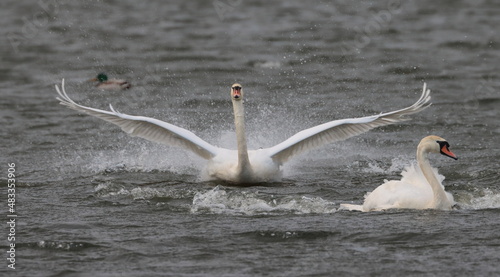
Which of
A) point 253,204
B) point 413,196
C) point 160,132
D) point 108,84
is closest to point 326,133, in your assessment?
point 160,132

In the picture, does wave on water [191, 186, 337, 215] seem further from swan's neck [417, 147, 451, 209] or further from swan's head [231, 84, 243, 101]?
swan's head [231, 84, 243, 101]

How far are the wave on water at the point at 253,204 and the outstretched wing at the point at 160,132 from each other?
4.64 feet

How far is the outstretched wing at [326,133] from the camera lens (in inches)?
528

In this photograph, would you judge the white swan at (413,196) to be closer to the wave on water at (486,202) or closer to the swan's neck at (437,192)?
the swan's neck at (437,192)

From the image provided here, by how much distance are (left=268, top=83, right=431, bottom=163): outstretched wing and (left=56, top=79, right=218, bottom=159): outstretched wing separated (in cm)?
88

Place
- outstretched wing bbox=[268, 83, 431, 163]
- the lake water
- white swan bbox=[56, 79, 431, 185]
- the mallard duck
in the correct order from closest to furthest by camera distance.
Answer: the lake water → white swan bbox=[56, 79, 431, 185] → outstretched wing bbox=[268, 83, 431, 163] → the mallard duck

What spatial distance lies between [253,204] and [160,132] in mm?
2455

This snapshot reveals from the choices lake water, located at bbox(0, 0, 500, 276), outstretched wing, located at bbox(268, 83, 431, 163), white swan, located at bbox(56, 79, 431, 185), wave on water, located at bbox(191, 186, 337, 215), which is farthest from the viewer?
outstretched wing, located at bbox(268, 83, 431, 163)

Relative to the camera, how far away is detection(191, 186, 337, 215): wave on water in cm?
1159

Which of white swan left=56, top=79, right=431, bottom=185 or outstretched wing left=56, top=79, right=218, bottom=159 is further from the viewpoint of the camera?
outstretched wing left=56, top=79, right=218, bottom=159

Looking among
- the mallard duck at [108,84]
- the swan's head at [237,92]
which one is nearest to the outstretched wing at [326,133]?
the swan's head at [237,92]

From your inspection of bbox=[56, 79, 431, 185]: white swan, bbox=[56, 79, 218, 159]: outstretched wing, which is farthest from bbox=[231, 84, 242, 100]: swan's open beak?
bbox=[56, 79, 218, 159]: outstretched wing

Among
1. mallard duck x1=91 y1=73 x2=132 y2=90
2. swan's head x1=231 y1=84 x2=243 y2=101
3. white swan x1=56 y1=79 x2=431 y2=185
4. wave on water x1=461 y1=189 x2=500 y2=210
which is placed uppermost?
mallard duck x1=91 y1=73 x2=132 y2=90

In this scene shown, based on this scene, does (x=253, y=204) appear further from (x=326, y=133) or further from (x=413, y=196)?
(x=326, y=133)
